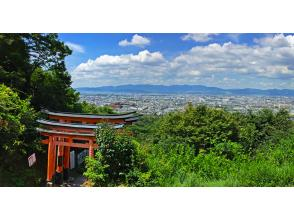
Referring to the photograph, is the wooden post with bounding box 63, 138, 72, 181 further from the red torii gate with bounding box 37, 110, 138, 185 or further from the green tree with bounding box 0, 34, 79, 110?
the green tree with bounding box 0, 34, 79, 110

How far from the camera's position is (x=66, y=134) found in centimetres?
664

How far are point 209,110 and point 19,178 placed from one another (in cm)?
274

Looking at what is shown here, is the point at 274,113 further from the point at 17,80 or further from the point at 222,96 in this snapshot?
the point at 17,80

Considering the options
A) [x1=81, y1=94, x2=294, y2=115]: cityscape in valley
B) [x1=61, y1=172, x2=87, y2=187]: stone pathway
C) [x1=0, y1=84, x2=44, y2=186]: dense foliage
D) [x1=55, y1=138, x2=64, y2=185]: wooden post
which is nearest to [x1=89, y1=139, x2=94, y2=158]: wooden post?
[x1=61, y1=172, x2=87, y2=187]: stone pathway

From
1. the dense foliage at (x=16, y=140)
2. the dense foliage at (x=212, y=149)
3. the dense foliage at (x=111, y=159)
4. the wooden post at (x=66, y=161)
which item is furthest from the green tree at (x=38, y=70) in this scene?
the dense foliage at (x=212, y=149)

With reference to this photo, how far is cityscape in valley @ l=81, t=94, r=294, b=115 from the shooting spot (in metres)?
6.75

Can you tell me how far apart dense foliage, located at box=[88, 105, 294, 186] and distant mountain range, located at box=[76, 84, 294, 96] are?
319mm

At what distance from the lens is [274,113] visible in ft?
23.5

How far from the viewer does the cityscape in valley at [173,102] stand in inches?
266

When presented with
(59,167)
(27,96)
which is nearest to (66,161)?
(59,167)

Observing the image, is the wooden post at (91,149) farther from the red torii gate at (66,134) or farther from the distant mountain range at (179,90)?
the distant mountain range at (179,90)
